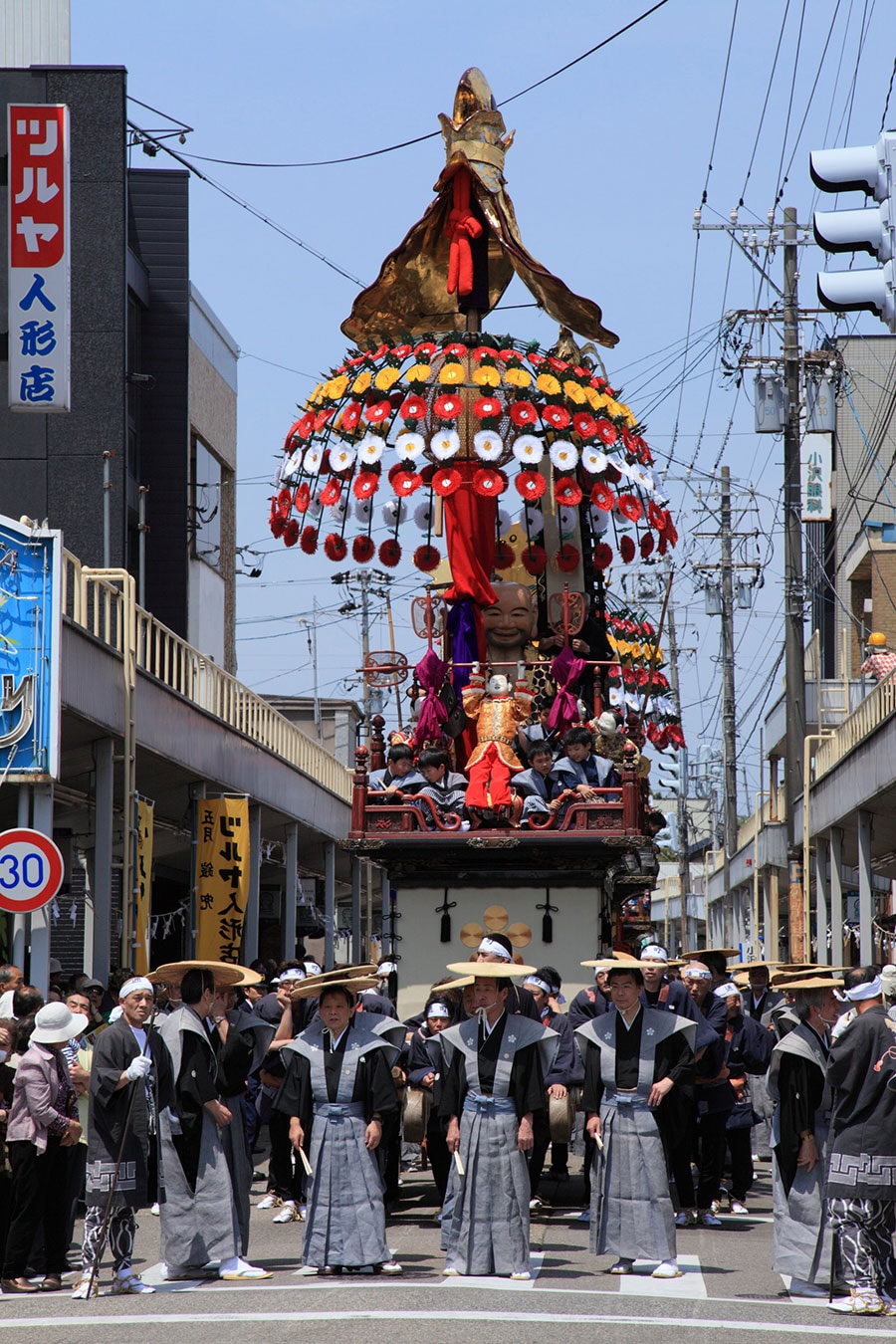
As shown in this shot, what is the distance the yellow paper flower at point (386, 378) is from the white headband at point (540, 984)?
589 cm

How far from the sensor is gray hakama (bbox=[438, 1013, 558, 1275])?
1059 cm

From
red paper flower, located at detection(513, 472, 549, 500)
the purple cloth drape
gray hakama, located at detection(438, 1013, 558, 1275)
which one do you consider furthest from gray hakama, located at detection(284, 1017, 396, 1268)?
red paper flower, located at detection(513, 472, 549, 500)

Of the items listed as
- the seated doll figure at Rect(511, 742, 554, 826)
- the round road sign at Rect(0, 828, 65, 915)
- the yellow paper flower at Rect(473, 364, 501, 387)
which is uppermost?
the yellow paper flower at Rect(473, 364, 501, 387)

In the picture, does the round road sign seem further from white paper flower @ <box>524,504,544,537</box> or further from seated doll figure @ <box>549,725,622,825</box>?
white paper flower @ <box>524,504,544,537</box>

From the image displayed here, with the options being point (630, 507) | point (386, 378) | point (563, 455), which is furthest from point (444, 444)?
point (630, 507)

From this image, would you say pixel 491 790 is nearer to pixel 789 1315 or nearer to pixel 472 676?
pixel 472 676

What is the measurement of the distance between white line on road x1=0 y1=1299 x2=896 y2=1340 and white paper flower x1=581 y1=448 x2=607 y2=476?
376 inches

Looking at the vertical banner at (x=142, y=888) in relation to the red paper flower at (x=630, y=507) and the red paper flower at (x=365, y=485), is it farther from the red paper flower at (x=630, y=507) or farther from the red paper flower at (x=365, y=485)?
the red paper flower at (x=630, y=507)

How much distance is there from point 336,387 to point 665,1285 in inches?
390

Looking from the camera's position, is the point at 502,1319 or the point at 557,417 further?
the point at 557,417

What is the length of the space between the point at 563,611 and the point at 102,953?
5828 millimetres

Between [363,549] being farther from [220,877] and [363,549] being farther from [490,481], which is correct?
[220,877]

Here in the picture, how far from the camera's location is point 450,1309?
30.7ft

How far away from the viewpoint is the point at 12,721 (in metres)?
16.3
